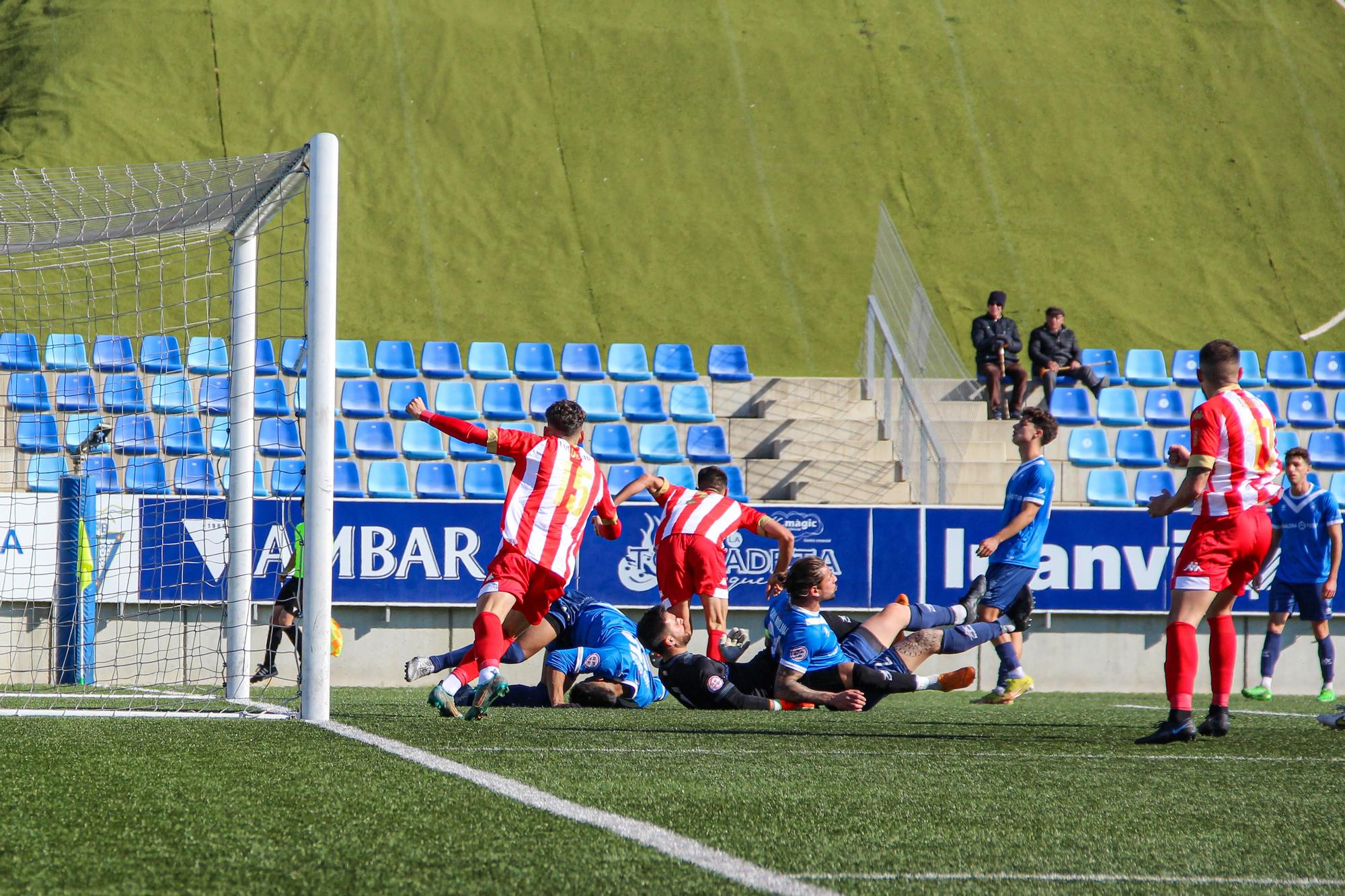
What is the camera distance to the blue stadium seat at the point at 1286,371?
1711 centimetres

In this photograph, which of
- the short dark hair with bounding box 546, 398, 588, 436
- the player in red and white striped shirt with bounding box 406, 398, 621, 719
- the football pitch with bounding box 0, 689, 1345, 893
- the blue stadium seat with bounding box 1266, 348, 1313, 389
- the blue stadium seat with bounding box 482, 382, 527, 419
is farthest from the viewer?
the blue stadium seat with bounding box 1266, 348, 1313, 389

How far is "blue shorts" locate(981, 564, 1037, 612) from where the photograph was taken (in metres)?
8.75

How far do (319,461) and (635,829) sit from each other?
342 cm

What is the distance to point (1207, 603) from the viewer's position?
6.07 m

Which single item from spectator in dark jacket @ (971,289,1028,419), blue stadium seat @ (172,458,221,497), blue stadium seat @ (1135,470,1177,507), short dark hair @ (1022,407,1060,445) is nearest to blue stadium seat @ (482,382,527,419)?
blue stadium seat @ (172,458,221,497)

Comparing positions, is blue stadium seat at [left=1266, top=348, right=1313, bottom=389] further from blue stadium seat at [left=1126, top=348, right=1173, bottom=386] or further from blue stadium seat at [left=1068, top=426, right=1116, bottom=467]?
blue stadium seat at [left=1068, top=426, right=1116, bottom=467]

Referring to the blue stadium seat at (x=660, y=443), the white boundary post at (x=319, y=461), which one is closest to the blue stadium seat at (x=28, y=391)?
the blue stadium seat at (x=660, y=443)

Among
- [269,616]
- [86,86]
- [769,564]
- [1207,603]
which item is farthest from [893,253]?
[86,86]

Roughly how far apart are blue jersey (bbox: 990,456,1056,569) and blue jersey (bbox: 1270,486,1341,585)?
2831 millimetres

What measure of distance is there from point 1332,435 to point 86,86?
20.6 metres

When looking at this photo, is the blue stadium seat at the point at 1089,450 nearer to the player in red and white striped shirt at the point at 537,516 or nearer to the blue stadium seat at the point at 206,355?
the blue stadium seat at the point at 206,355

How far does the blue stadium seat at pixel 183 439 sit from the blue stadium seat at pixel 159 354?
0.47 m

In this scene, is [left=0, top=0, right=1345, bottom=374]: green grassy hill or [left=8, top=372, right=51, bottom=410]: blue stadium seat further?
[left=0, top=0, right=1345, bottom=374]: green grassy hill

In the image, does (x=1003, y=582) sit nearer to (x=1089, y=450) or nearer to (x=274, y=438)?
(x=1089, y=450)
